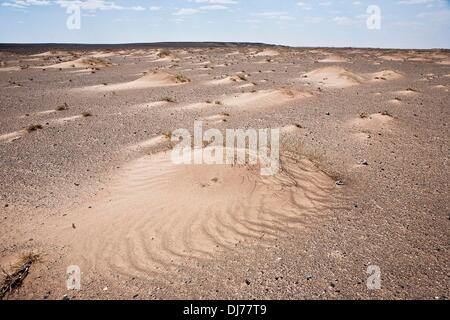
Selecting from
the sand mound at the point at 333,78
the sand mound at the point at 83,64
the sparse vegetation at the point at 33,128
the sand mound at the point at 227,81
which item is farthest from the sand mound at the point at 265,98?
the sand mound at the point at 83,64

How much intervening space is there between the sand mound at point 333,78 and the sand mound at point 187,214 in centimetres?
1360

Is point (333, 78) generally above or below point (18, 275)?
above

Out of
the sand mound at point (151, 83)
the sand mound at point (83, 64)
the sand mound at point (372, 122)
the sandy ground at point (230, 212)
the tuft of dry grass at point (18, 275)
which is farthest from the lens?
the sand mound at point (83, 64)

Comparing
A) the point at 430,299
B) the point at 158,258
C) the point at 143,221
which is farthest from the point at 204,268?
the point at 430,299

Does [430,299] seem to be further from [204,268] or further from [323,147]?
[323,147]

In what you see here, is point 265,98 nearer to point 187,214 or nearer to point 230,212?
point 230,212

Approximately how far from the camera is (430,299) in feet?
13.3

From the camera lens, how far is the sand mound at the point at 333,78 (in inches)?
767

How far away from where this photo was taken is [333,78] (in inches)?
825

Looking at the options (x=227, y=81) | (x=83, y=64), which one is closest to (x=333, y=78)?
(x=227, y=81)

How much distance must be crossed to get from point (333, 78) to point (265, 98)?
8109 millimetres

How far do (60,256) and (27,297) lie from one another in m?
0.81

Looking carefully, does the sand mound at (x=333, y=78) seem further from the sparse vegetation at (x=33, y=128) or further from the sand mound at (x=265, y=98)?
the sparse vegetation at (x=33, y=128)

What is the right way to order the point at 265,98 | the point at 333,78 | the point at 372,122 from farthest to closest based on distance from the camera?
the point at 333,78
the point at 265,98
the point at 372,122
